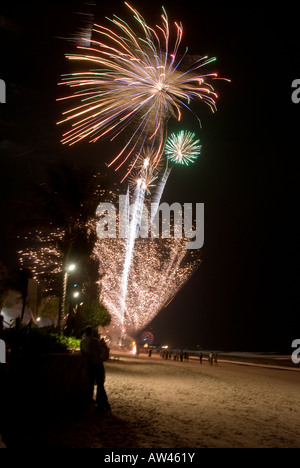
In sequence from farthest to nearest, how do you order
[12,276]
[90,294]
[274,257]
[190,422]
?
[274,257]
[12,276]
[90,294]
[190,422]

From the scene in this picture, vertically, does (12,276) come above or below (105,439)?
above

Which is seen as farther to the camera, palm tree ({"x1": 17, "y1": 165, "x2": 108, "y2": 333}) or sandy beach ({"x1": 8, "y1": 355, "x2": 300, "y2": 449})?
palm tree ({"x1": 17, "y1": 165, "x2": 108, "y2": 333})

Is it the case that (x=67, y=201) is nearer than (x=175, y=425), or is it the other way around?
(x=175, y=425)

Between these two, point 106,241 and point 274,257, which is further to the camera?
point 274,257

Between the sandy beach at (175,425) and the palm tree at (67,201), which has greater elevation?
the palm tree at (67,201)

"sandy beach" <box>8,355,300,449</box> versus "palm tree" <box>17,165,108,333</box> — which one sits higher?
"palm tree" <box>17,165,108,333</box>

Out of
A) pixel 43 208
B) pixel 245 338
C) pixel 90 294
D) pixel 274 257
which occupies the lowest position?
pixel 245 338

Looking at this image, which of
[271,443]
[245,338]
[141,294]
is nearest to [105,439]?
[271,443]

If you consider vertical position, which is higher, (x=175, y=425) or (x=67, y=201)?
(x=67, y=201)

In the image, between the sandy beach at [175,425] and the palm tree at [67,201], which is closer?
the sandy beach at [175,425]

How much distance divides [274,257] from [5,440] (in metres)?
121
